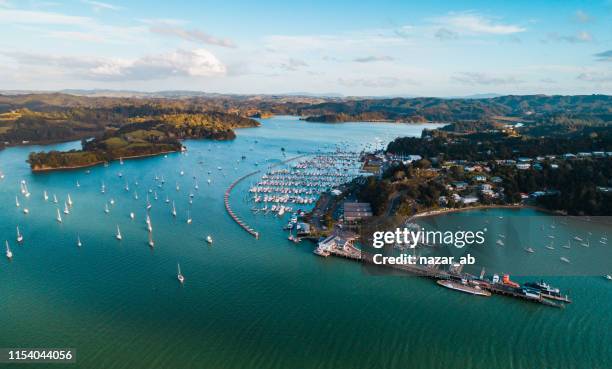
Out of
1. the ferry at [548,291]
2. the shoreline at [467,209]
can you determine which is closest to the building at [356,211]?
the shoreline at [467,209]

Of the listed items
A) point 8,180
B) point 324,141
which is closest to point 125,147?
point 8,180

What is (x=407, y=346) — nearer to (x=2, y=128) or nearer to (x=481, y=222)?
(x=481, y=222)

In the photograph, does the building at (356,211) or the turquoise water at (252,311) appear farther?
the building at (356,211)

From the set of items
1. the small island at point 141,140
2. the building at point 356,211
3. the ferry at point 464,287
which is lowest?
the ferry at point 464,287

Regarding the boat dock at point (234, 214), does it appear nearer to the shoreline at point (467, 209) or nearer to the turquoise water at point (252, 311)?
the turquoise water at point (252, 311)

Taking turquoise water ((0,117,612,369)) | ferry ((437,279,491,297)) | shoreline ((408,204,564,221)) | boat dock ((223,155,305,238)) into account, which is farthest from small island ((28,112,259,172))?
ferry ((437,279,491,297))

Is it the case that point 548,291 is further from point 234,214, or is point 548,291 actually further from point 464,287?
point 234,214

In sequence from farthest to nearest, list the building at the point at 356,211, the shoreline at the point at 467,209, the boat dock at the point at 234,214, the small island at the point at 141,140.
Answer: the small island at the point at 141,140 < the shoreline at the point at 467,209 < the building at the point at 356,211 < the boat dock at the point at 234,214

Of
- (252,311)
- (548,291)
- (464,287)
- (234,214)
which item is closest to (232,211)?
(234,214)
